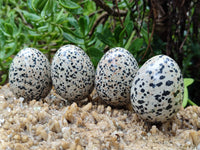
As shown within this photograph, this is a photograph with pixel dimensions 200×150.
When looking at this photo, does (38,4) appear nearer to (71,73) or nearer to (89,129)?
(71,73)

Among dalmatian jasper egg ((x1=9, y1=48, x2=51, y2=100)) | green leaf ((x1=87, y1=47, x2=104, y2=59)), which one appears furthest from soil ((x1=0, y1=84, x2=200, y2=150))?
green leaf ((x1=87, y1=47, x2=104, y2=59))

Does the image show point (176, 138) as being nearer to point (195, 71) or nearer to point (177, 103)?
point (177, 103)

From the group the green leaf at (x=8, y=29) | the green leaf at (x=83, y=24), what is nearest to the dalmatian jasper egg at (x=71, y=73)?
the green leaf at (x=83, y=24)

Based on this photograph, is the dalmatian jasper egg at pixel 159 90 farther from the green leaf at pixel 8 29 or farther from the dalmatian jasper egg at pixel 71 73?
the green leaf at pixel 8 29

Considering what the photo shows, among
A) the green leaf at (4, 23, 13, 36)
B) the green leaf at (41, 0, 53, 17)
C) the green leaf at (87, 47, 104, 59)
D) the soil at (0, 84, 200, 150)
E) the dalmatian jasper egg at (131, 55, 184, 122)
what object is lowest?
the soil at (0, 84, 200, 150)

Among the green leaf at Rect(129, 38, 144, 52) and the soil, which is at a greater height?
the green leaf at Rect(129, 38, 144, 52)

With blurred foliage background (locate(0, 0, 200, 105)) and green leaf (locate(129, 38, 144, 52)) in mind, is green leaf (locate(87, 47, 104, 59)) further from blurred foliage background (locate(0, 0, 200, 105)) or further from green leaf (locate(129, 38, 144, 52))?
green leaf (locate(129, 38, 144, 52))

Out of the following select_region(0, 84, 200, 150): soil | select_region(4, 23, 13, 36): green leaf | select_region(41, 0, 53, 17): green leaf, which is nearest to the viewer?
select_region(0, 84, 200, 150): soil
